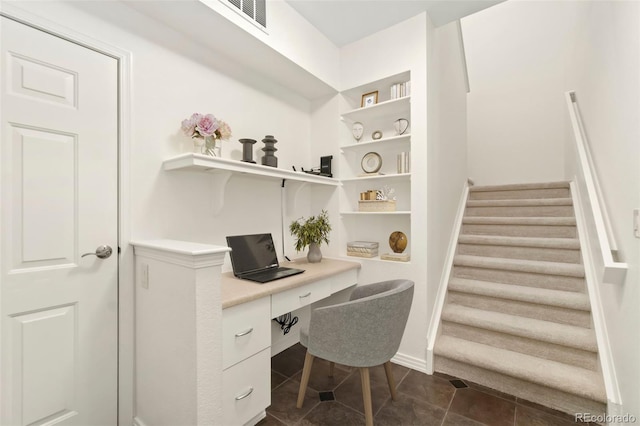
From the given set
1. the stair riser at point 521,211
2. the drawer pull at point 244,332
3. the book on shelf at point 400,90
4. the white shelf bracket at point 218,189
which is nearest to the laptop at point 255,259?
the white shelf bracket at point 218,189

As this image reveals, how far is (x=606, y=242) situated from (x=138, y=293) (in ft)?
8.83

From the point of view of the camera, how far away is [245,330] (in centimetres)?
150

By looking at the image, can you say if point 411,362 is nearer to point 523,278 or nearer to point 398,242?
point 398,242

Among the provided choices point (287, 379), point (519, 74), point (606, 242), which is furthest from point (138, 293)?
point (519, 74)

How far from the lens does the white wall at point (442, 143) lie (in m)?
2.29

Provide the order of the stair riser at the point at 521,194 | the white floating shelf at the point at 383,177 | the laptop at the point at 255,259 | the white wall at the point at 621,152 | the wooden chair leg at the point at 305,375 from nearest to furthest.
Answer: the white wall at the point at 621,152 → the wooden chair leg at the point at 305,375 → the laptop at the point at 255,259 → the white floating shelf at the point at 383,177 → the stair riser at the point at 521,194

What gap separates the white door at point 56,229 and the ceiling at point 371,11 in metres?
1.57

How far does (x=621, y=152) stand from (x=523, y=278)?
1.27 metres

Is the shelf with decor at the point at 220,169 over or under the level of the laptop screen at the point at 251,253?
over

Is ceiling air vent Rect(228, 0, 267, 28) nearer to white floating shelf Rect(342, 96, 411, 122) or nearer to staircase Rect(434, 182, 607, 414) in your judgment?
white floating shelf Rect(342, 96, 411, 122)

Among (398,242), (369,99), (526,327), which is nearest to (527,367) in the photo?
(526,327)

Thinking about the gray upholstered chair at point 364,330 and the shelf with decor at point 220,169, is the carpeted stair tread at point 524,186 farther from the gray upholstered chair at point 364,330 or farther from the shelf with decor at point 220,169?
the gray upholstered chair at point 364,330

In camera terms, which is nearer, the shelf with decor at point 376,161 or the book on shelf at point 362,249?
the shelf with decor at point 376,161

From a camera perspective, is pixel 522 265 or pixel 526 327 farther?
pixel 522 265
